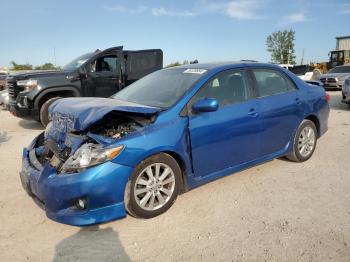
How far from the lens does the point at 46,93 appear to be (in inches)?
328

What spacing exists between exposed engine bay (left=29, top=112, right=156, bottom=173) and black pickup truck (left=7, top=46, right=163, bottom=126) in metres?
4.80

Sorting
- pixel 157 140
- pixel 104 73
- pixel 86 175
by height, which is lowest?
pixel 86 175

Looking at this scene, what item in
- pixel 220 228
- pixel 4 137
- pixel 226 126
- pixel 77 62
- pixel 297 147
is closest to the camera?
pixel 220 228

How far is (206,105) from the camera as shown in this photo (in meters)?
3.67

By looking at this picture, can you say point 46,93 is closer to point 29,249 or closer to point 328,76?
point 29,249

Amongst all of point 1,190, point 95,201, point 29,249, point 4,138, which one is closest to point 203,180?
point 95,201

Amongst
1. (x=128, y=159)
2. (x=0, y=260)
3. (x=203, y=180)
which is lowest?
(x=0, y=260)

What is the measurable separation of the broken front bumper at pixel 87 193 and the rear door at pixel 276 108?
2071 millimetres

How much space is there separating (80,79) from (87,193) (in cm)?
625

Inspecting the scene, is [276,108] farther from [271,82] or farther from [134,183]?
[134,183]

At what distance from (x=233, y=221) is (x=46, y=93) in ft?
20.9

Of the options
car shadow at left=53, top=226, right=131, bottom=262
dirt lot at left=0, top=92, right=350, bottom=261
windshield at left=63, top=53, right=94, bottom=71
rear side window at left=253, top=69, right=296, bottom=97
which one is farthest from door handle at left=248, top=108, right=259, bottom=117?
windshield at left=63, top=53, right=94, bottom=71

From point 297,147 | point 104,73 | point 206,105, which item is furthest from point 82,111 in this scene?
point 104,73

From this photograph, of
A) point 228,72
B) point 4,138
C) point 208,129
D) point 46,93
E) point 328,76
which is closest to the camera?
point 208,129
